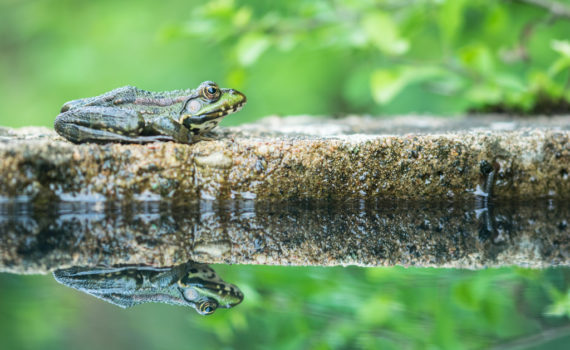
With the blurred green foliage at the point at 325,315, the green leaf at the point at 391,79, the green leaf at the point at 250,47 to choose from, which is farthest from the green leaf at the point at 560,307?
the green leaf at the point at 250,47

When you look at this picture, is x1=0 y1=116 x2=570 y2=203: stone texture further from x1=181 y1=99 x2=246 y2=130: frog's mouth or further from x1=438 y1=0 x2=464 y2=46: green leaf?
x1=438 y1=0 x2=464 y2=46: green leaf

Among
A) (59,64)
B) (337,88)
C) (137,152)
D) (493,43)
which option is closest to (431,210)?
(137,152)

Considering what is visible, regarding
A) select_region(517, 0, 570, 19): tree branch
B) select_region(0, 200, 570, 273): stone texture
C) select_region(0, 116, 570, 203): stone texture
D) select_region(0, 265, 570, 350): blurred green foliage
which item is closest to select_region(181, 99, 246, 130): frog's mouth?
select_region(0, 116, 570, 203): stone texture

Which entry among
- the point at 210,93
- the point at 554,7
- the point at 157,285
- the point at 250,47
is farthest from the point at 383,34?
the point at 157,285

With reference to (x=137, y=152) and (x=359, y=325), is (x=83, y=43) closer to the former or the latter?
(x=137, y=152)

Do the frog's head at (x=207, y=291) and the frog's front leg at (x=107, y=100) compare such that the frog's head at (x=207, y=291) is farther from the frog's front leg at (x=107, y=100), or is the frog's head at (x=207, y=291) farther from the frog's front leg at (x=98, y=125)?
the frog's front leg at (x=107, y=100)

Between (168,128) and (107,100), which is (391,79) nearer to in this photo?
(168,128)
